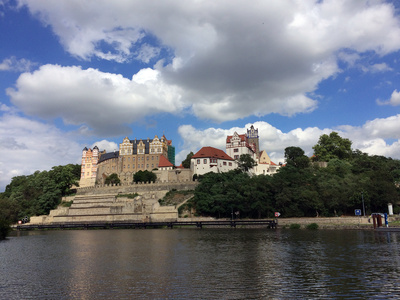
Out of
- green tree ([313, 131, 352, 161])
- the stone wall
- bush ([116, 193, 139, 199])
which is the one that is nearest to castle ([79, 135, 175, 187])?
the stone wall

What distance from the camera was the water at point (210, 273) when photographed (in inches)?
494

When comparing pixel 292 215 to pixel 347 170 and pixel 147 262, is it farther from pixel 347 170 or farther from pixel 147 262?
pixel 147 262

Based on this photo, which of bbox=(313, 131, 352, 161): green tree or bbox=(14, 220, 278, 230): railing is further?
bbox=(313, 131, 352, 161): green tree

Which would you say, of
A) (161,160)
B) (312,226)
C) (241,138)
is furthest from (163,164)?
(312,226)

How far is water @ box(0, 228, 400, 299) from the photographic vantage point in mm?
12547

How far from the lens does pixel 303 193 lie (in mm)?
44438

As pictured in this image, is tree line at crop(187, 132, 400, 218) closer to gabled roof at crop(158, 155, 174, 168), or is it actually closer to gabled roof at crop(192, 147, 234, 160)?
gabled roof at crop(192, 147, 234, 160)

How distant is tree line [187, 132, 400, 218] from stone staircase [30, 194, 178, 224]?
583 centimetres

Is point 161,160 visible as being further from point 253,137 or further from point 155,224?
point 253,137

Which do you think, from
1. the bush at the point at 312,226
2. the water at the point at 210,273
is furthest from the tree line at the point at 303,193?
the water at the point at 210,273

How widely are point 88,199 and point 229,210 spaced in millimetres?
31569

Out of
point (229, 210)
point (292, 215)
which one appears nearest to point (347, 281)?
point (292, 215)

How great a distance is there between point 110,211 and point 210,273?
46.8 m

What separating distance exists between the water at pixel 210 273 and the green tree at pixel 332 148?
51.3 meters
